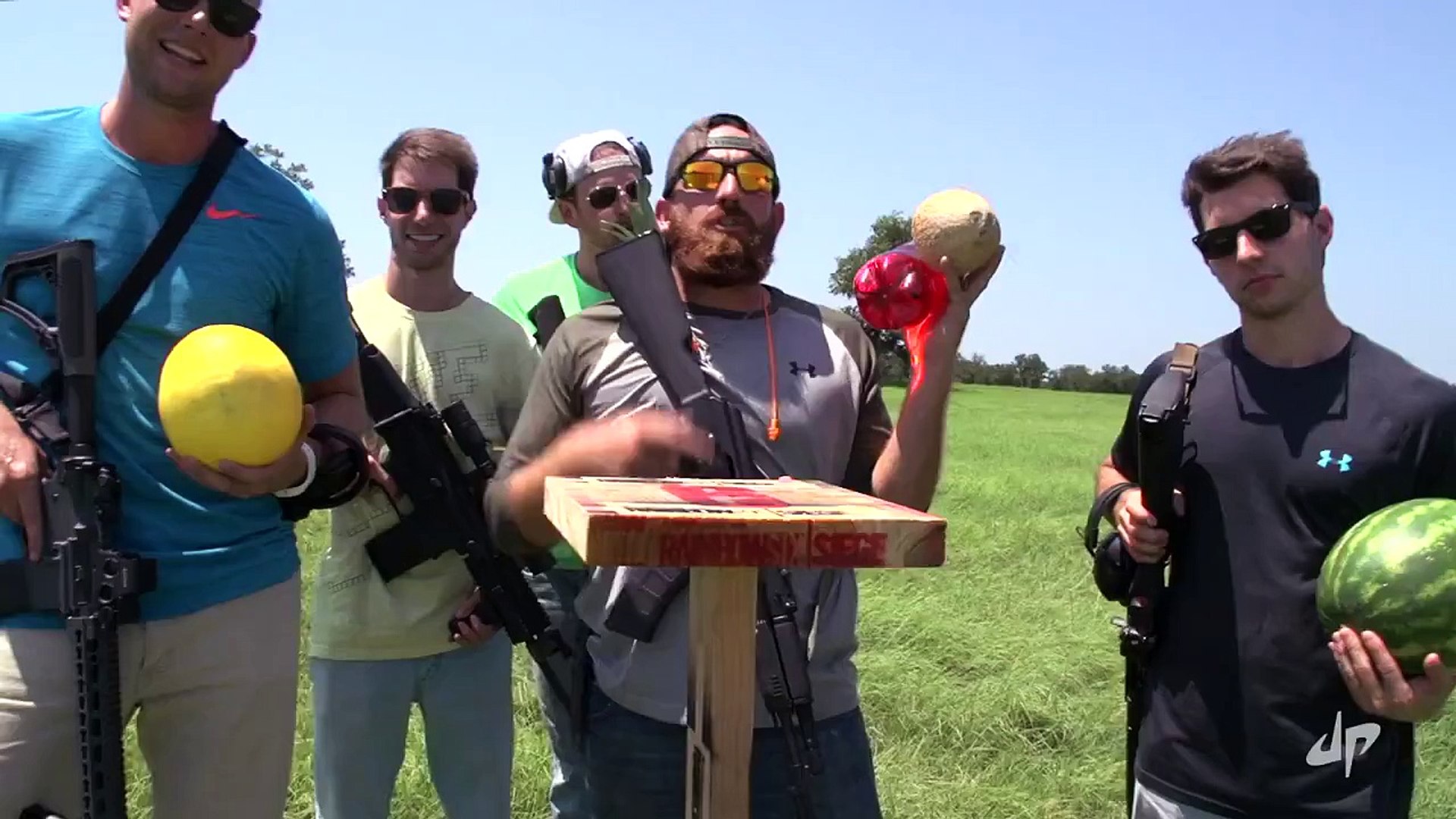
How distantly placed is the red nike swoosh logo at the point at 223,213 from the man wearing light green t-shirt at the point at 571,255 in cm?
155

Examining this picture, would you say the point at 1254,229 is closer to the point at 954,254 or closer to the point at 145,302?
the point at 954,254

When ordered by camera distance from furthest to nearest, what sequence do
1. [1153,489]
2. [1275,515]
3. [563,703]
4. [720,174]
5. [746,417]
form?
[563,703]
[1153,489]
[1275,515]
[720,174]
[746,417]

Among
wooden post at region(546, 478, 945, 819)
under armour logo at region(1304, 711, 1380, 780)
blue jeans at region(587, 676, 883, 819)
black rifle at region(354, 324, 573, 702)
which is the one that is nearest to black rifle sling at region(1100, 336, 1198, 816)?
under armour logo at region(1304, 711, 1380, 780)

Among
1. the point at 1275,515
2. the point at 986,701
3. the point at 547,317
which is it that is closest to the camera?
the point at 1275,515

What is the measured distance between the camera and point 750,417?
9.98 ft

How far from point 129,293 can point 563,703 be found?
2.04 m

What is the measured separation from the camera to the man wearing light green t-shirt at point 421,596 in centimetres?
404

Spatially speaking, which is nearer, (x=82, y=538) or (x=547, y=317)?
(x=82, y=538)

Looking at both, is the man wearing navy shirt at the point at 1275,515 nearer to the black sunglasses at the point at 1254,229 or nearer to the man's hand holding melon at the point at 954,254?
the black sunglasses at the point at 1254,229

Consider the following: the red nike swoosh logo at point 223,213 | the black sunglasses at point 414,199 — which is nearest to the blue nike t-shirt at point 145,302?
the red nike swoosh logo at point 223,213

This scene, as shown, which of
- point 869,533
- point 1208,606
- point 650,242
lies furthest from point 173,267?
point 1208,606

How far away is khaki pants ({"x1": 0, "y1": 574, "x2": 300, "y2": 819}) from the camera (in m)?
2.68

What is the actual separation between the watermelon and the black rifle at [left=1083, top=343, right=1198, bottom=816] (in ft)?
1.79

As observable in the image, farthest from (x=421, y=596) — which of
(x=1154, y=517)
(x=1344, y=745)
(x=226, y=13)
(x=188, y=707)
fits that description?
(x=1344, y=745)
